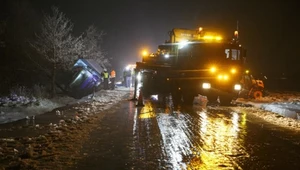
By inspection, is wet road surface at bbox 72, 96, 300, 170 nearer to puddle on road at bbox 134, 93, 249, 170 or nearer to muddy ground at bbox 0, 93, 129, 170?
puddle on road at bbox 134, 93, 249, 170

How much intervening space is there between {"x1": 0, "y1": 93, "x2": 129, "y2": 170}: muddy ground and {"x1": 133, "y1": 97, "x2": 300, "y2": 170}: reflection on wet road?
4.85 ft

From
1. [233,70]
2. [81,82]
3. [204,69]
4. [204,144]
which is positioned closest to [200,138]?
[204,144]

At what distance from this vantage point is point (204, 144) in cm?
832

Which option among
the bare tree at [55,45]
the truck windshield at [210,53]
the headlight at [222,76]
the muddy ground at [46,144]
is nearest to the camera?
the muddy ground at [46,144]

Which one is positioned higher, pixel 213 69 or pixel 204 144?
pixel 213 69

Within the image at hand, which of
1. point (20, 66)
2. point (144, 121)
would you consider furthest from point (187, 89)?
point (20, 66)

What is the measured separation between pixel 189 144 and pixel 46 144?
3.49m

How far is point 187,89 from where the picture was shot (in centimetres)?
1744

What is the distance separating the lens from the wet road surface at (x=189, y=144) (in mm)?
6648

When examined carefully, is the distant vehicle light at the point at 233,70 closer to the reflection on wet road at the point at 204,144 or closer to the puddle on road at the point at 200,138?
the puddle on road at the point at 200,138

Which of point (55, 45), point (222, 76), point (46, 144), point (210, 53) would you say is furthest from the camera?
point (55, 45)

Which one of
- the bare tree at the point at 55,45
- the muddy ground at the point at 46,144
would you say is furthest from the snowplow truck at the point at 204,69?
the bare tree at the point at 55,45

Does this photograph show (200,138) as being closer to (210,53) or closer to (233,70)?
(210,53)

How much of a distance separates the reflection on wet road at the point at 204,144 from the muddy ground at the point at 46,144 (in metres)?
1.48
